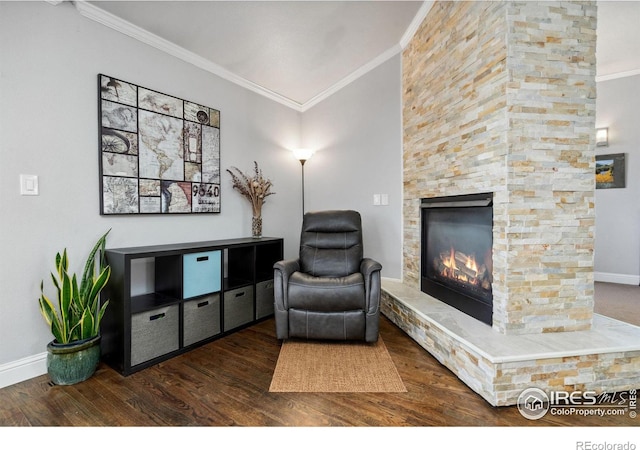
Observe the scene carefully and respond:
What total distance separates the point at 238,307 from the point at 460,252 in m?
1.91

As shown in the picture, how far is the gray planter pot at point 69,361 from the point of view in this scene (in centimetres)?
181

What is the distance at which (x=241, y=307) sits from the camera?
273 centimetres

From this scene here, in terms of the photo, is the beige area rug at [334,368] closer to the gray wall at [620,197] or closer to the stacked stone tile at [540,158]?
the stacked stone tile at [540,158]

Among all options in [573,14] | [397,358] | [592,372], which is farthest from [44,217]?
[573,14]

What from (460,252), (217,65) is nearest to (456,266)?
(460,252)

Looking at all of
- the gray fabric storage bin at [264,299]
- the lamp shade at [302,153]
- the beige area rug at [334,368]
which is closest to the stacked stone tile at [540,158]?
the beige area rug at [334,368]

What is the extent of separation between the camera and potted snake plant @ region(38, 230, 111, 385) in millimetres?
1824

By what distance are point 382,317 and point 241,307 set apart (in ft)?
4.40

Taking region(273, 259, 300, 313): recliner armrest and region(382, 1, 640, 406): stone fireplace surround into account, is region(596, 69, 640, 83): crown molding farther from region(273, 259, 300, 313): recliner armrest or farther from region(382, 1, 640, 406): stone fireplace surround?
region(273, 259, 300, 313): recliner armrest

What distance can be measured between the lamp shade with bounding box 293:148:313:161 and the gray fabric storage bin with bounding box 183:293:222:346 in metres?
2.10

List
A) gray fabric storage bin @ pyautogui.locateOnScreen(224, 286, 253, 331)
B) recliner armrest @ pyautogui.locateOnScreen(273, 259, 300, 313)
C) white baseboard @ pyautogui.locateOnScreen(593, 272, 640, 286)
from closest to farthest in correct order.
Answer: recliner armrest @ pyautogui.locateOnScreen(273, 259, 300, 313)
gray fabric storage bin @ pyautogui.locateOnScreen(224, 286, 253, 331)
white baseboard @ pyautogui.locateOnScreen(593, 272, 640, 286)

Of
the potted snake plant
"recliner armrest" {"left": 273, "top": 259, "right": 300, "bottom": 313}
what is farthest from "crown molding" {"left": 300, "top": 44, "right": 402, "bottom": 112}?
the potted snake plant

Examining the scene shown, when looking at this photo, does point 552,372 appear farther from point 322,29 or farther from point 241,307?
point 322,29

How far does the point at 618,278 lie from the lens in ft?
13.1
